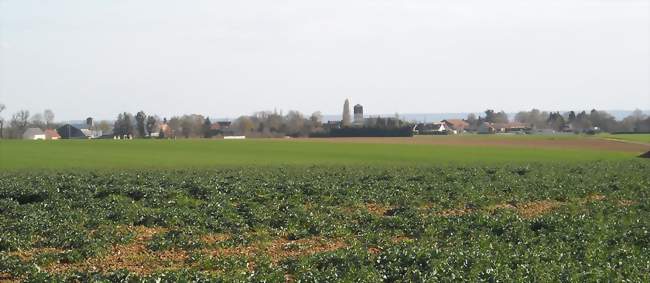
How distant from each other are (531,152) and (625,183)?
42.9 metres

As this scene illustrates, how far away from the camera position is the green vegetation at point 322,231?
46.1 ft

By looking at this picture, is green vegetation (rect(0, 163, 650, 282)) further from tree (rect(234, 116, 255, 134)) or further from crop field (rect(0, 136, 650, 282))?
tree (rect(234, 116, 255, 134))

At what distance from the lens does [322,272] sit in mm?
13734

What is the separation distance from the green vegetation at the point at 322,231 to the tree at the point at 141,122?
14487 centimetres

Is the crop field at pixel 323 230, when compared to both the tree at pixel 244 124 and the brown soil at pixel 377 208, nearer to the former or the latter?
the brown soil at pixel 377 208

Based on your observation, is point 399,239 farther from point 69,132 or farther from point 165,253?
point 69,132

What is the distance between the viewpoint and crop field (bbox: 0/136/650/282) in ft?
46.0

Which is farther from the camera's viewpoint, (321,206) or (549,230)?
(321,206)

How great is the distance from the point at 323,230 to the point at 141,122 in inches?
6428

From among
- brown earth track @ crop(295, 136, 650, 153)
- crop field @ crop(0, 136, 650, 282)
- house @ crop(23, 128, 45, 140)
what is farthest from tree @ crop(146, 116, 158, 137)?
crop field @ crop(0, 136, 650, 282)

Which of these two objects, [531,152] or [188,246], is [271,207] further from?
[531,152]

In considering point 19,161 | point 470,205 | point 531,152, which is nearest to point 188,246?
point 470,205

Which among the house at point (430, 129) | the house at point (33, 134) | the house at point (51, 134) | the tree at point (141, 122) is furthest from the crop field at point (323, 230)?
the house at point (51, 134)

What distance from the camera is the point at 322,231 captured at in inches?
762
